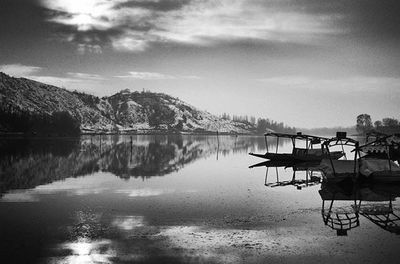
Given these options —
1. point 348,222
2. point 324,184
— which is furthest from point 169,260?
point 324,184

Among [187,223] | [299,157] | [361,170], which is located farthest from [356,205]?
[299,157]

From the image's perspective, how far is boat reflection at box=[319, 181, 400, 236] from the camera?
21109 millimetres

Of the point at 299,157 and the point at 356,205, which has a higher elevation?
the point at 356,205

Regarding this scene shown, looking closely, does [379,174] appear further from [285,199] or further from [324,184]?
[285,199]

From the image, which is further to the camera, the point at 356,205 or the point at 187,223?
the point at 356,205

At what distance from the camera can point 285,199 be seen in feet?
97.0

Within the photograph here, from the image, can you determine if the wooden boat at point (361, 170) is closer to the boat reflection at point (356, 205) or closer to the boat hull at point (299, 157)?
the boat reflection at point (356, 205)

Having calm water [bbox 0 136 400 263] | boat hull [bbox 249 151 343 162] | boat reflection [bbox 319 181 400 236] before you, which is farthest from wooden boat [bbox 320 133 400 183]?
boat hull [bbox 249 151 343 162]

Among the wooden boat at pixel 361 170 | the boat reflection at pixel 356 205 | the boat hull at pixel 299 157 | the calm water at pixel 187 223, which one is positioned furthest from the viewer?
the boat hull at pixel 299 157

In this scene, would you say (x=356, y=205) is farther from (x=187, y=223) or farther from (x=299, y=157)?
(x=299, y=157)

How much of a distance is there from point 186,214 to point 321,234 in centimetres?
810

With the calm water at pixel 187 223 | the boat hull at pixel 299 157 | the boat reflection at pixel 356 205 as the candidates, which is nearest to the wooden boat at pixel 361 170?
the boat reflection at pixel 356 205

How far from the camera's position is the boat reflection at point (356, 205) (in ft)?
69.3

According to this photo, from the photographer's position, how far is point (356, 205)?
2667cm
